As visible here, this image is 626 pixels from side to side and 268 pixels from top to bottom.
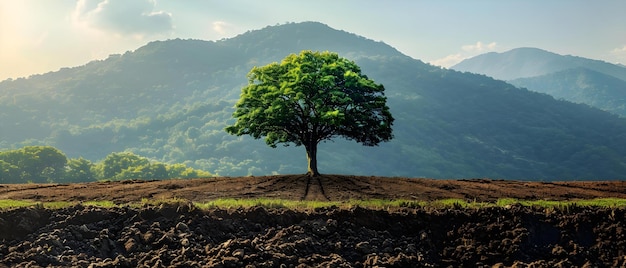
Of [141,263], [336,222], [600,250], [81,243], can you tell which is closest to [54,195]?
[81,243]

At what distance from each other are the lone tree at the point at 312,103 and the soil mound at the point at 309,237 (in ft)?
43.5

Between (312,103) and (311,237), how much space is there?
51.4ft

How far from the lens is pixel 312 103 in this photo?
2883 cm

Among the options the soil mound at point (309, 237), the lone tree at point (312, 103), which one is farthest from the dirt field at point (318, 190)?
the soil mound at point (309, 237)

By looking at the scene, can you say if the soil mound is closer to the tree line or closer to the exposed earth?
the exposed earth

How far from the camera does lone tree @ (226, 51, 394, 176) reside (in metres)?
28.4

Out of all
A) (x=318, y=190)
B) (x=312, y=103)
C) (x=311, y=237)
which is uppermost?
(x=312, y=103)

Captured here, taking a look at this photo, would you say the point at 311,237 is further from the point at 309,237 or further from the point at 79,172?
the point at 79,172

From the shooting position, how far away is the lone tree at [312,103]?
28.4 metres

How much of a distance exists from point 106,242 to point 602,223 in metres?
13.8

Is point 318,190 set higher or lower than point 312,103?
lower

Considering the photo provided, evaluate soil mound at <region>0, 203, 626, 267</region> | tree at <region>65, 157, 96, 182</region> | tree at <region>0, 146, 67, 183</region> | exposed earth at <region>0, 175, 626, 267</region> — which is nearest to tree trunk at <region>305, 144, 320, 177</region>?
exposed earth at <region>0, 175, 626, 267</region>

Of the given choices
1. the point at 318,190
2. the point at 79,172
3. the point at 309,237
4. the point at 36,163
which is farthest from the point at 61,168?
the point at 309,237

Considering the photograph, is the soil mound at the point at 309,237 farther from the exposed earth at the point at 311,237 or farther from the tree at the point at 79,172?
the tree at the point at 79,172
